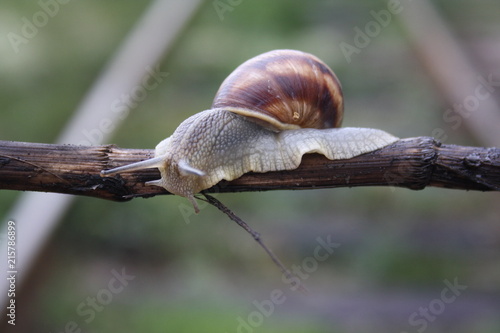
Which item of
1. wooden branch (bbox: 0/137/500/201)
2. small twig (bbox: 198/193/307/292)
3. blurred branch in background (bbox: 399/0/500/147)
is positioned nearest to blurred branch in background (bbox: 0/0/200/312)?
wooden branch (bbox: 0/137/500/201)

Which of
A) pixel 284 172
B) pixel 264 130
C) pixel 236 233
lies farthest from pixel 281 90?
pixel 236 233

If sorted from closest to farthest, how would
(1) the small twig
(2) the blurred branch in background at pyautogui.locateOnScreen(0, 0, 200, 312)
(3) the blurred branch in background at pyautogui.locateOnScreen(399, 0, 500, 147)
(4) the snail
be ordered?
(1) the small twig → (4) the snail → (2) the blurred branch in background at pyautogui.locateOnScreen(0, 0, 200, 312) → (3) the blurred branch in background at pyautogui.locateOnScreen(399, 0, 500, 147)

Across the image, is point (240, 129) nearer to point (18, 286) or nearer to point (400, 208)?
point (18, 286)

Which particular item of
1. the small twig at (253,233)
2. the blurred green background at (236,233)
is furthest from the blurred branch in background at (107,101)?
the small twig at (253,233)

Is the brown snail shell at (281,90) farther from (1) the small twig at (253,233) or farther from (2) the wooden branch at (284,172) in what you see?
(1) the small twig at (253,233)

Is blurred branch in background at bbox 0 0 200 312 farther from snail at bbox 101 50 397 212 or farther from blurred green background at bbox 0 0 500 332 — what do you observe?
snail at bbox 101 50 397 212
